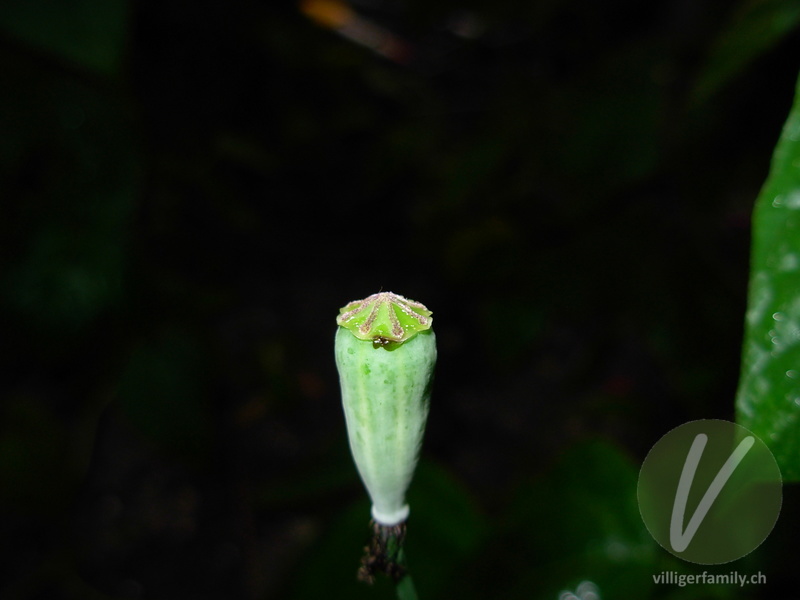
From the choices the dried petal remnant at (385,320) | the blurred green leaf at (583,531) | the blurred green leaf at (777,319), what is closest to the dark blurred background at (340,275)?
the blurred green leaf at (583,531)

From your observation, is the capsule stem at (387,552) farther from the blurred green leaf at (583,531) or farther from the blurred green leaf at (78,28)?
the blurred green leaf at (78,28)

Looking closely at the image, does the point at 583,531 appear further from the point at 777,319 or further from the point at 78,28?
the point at 78,28

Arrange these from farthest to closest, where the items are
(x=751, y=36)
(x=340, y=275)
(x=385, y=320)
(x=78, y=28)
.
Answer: (x=340, y=275) → (x=78, y=28) → (x=751, y=36) → (x=385, y=320)

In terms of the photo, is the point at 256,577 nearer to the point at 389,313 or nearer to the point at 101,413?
the point at 101,413

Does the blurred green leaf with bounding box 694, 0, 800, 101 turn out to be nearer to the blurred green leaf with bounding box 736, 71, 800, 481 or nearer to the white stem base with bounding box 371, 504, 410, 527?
the blurred green leaf with bounding box 736, 71, 800, 481

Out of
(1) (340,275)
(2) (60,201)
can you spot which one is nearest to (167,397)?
(2) (60,201)
